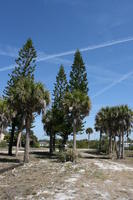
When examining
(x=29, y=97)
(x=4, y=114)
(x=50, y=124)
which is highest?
(x=29, y=97)

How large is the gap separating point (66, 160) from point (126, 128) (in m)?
11.1

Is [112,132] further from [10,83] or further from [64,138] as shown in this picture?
[10,83]

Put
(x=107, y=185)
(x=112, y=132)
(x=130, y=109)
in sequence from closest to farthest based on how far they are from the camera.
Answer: (x=107, y=185)
(x=130, y=109)
(x=112, y=132)

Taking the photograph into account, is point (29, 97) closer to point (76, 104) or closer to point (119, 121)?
point (76, 104)

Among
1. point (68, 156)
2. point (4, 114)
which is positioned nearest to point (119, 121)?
point (68, 156)

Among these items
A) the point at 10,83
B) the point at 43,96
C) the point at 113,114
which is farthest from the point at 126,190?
the point at 10,83

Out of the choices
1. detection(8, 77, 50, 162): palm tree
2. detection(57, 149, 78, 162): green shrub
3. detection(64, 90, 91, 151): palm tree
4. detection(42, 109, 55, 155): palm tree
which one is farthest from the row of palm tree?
detection(8, 77, 50, 162): palm tree

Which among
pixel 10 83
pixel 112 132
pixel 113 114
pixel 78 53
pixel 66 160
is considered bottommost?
pixel 66 160

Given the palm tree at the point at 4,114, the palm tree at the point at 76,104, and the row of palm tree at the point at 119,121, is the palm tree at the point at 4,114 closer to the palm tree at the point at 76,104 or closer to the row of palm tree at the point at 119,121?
the palm tree at the point at 76,104

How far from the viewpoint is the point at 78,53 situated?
36219 millimetres

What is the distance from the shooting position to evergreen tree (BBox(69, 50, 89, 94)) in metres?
35.2

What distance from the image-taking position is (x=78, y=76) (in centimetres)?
3534

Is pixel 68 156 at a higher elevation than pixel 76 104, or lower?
lower

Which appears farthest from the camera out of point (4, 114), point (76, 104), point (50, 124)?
point (50, 124)
